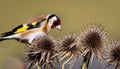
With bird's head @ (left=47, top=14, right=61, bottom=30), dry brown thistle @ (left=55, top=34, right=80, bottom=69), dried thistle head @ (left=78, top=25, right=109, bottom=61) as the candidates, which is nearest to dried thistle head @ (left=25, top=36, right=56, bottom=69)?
dry brown thistle @ (left=55, top=34, right=80, bottom=69)

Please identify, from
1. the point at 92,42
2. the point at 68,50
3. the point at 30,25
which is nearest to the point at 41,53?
the point at 68,50

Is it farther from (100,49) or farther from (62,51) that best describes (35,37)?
(100,49)

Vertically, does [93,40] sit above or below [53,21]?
below

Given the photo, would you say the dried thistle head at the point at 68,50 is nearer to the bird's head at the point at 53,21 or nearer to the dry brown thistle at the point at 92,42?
the dry brown thistle at the point at 92,42

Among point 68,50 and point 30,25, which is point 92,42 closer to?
point 68,50

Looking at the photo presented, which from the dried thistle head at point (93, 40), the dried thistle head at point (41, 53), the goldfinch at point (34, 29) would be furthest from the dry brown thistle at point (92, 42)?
the goldfinch at point (34, 29)

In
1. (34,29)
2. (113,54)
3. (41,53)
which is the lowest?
(113,54)
